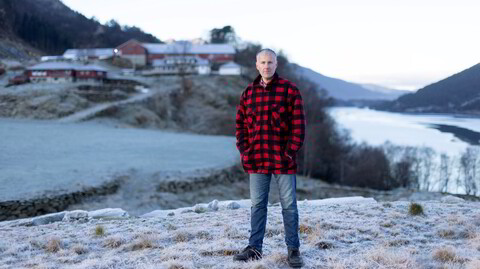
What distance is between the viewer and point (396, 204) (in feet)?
29.7

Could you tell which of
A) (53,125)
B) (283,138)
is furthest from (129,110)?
(283,138)

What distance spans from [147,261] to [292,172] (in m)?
2.09

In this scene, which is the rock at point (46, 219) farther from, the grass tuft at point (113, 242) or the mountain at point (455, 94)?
the mountain at point (455, 94)

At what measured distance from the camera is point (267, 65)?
14.6 feet

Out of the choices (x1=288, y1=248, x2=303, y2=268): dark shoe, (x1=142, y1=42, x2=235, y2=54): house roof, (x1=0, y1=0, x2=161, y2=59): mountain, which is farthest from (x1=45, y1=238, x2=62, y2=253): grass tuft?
(x1=0, y1=0, x2=161, y2=59): mountain

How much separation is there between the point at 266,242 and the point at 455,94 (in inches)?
344

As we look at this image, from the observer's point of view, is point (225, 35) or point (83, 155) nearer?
point (83, 155)

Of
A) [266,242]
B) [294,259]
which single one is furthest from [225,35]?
[294,259]

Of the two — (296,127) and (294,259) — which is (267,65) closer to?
(296,127)

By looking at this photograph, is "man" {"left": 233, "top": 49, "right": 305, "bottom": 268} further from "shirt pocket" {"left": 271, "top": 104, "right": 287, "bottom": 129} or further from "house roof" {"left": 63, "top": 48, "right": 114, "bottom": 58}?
"house roof" {"left": 63, "top": 48, "right": 114, "bottom": 58}

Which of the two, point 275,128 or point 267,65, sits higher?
point 267,65

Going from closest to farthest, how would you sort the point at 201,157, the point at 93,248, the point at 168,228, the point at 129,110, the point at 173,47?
the point at 93,248, the point at 168,228, the point at 201,157, the point at 129,110, the point at 173,47

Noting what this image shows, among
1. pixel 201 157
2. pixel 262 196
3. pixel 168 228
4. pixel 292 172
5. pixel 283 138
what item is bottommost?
pixel 201 157

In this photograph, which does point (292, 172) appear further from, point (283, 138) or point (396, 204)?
point (396, 204)
